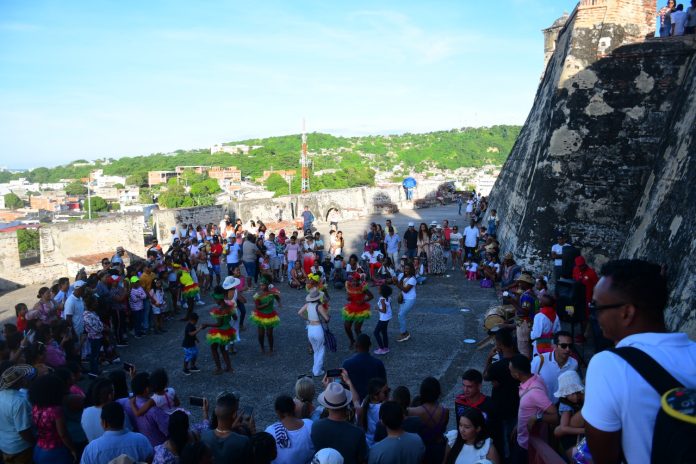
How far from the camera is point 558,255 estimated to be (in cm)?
1136

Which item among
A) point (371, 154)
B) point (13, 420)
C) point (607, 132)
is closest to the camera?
point (13, 420)

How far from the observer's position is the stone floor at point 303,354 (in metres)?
8.03

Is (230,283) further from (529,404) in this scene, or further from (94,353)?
(529,404)

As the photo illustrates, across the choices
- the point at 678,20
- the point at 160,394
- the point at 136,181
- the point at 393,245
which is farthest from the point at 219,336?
the point at 136,181

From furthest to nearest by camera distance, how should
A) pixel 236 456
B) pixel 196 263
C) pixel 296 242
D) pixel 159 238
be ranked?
pixel 159 238
pixel 296 242
pixel 196 263
pixel 236 456

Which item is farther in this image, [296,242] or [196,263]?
[296,242]

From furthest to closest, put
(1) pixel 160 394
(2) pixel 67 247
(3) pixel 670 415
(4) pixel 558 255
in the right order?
(2) pixel 67 247 < (4) pixel 558 255 < (1) pixel 160 394 < (3) pixel 670 415

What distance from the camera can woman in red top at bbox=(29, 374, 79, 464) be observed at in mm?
4539

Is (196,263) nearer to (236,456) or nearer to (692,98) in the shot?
(236,456)

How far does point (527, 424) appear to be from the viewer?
4312mm

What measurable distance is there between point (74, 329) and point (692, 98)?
12.5 metres

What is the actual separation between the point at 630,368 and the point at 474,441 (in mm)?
2268

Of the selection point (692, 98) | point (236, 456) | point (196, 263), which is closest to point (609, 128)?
point (692, 98)

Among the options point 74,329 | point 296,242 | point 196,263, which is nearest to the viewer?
point 74,329
